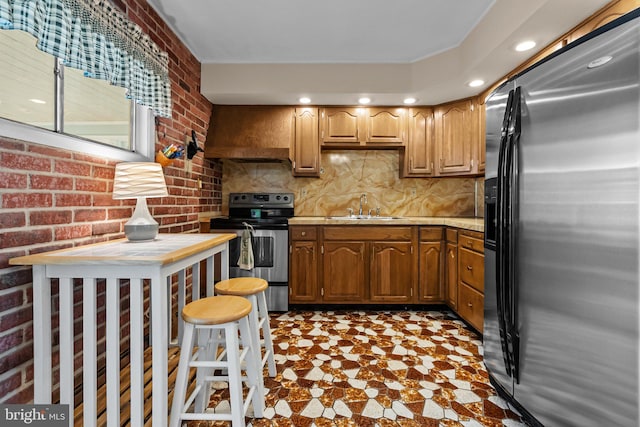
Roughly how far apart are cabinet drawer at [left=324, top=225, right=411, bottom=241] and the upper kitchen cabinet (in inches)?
35.9

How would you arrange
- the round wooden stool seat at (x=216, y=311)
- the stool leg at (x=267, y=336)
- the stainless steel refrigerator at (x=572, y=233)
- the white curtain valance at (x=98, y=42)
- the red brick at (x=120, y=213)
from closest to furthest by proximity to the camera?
1. the stainless steel refrigerator at (x=572, y=233)
2. the white curtain valance at (x=98, y=42)
3. the round wooden stool seat at (x=216, y=311)
4. the red brick at (x=120, y=213)
5. the stool leg at (x=267, y=336)

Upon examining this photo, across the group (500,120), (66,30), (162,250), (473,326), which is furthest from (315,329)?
(66,30)

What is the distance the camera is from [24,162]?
1312 millimetres

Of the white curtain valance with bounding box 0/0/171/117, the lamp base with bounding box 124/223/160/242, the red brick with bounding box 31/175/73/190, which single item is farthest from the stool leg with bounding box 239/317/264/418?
the white curtain valance with bounding box 0/0/171/117

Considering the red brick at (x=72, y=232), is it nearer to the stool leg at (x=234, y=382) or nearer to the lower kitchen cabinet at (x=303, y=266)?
the stool leg at (x=234, y=382)

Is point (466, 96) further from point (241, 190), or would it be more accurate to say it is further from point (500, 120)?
point (241, 190)

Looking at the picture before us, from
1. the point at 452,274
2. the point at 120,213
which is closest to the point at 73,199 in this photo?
the point at 120,213

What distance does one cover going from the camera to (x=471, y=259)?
8.78 ft

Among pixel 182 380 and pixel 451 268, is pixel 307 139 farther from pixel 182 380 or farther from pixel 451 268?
pixel 182 380

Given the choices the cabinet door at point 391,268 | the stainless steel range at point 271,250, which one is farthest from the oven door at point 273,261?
the cabinet door at point 391,268

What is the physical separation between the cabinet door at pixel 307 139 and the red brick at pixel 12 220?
2421 mm

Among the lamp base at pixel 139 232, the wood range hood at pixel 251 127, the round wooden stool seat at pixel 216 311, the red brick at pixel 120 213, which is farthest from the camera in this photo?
the wood range hood at pixel 251 127

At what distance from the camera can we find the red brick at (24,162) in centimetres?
124

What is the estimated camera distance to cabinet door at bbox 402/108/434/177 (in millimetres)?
3477
